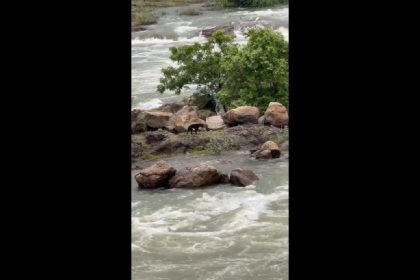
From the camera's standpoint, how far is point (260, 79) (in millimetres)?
13828

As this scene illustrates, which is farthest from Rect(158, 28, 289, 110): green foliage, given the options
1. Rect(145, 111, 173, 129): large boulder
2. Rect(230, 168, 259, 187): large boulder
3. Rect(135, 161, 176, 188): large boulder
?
Rect(135, 161, 176, 188): large boulder

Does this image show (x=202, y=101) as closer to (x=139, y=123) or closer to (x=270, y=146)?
(x=139, y=123)

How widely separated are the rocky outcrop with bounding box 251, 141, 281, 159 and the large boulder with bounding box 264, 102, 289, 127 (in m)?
0.89

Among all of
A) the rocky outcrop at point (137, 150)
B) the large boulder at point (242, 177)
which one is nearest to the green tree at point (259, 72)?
the rocky outcrop at point (137, 150)

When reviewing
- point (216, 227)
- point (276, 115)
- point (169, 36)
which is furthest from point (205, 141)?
point (169, 36)

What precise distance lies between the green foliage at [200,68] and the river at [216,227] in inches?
101

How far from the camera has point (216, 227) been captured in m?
9.51

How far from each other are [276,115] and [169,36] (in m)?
5.27

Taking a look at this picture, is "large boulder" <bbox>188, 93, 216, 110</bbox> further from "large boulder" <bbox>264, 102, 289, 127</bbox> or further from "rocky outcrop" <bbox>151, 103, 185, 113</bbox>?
"large boulder" <bbox>264, 102, 289, 127</bbox>
